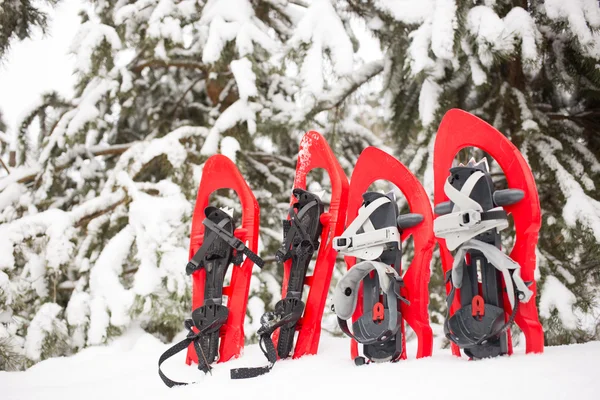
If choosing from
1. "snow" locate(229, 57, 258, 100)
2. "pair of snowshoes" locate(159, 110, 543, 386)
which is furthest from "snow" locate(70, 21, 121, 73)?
"pair of snowshoes" locate(159, 110, 543, 386)

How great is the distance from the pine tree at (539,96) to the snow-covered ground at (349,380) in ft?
3.54

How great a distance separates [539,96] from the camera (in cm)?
376

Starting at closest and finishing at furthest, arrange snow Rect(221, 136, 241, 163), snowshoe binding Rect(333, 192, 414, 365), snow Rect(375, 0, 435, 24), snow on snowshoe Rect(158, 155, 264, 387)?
snowshoe binding Rect(333, 192, 414, 365) < snow on snowshoe Rect(158, 155, 264, 387) < snow Rect(375, 0, 435, 24) < snow Rect(221, 136, 241, 163)

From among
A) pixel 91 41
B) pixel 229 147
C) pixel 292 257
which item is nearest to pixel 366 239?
pixel 292 257

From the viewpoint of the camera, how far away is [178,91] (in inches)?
234

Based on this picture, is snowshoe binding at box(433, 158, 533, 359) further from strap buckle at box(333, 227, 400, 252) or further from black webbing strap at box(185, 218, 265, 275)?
black webbing strap at box(185, 218, 265, 275)

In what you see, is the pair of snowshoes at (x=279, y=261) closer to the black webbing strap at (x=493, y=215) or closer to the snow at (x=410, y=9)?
the black webbing strap at (x=493, y=215)

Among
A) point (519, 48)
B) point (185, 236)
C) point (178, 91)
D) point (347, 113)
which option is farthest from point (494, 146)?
point (178, 91)

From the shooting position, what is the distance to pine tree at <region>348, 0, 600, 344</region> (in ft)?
9.17

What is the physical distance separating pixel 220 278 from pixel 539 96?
2.82m

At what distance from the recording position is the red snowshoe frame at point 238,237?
2.49 metres

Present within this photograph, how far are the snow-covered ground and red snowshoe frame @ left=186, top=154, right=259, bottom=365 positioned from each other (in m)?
0.12

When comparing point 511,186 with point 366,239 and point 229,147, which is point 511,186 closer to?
point 366,239

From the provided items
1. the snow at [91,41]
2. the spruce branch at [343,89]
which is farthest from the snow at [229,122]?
the snow at [91,41]
